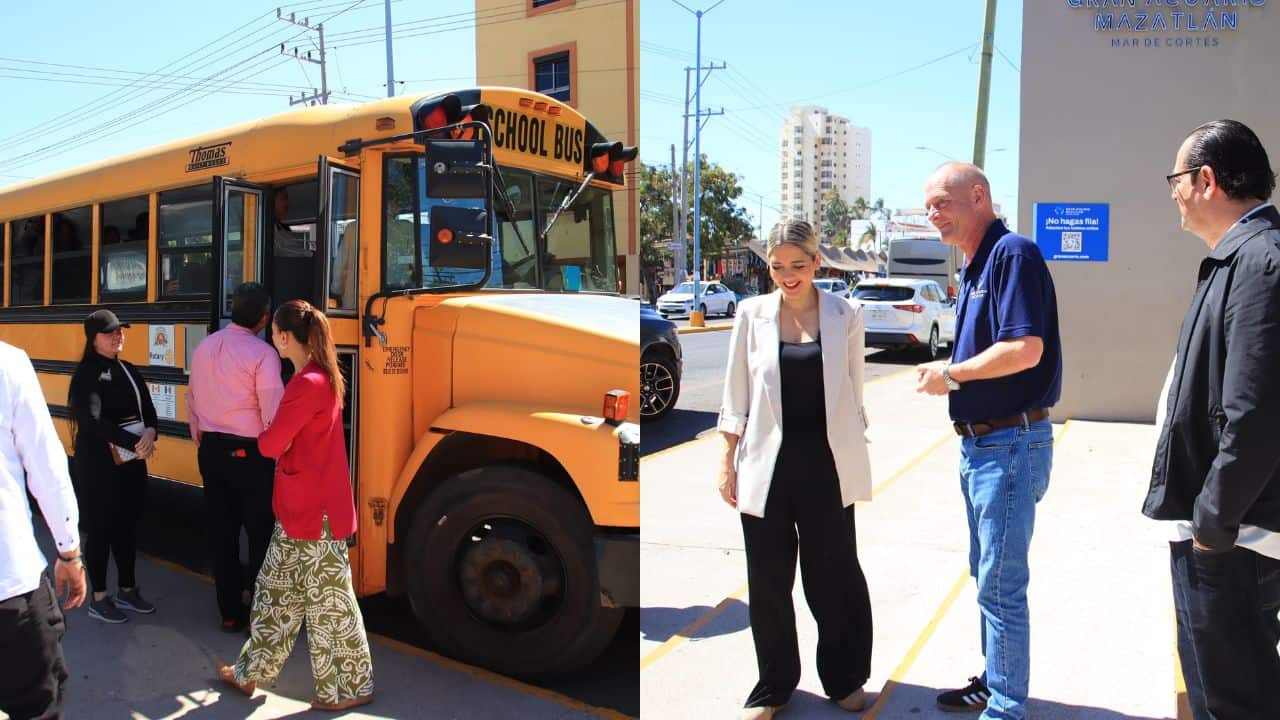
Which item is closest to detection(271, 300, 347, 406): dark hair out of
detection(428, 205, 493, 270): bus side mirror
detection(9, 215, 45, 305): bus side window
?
detection(428, 205, 493, 270): bus side mirror

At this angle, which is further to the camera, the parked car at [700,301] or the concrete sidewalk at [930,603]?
the parked car at [700,301]

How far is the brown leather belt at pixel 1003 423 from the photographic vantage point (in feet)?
10.7

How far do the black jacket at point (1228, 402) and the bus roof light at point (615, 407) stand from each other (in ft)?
6.68

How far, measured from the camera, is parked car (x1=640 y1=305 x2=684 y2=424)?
10.6m

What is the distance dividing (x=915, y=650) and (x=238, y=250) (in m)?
4.00

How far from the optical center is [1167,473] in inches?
110

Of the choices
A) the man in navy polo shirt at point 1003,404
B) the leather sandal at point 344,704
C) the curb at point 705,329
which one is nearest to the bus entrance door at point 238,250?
the leather sandal at point 344,704

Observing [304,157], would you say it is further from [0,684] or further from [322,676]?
[0,684]

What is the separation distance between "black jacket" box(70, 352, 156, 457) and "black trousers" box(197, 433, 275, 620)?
0.61 metres

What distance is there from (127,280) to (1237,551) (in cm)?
648

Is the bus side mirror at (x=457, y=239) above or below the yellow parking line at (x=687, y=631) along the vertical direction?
above

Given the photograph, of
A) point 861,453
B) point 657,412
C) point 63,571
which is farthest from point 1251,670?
point 657,412

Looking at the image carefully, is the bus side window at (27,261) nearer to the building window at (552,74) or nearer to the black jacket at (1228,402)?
the building window at (552,74)

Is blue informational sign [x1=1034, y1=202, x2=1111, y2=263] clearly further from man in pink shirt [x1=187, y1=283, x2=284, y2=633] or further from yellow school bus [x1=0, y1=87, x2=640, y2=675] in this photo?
man in pink shirt [x1=187, y1=283, x2=284, y2=633]
